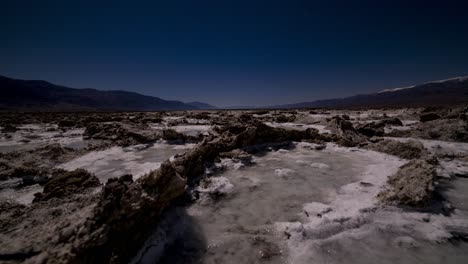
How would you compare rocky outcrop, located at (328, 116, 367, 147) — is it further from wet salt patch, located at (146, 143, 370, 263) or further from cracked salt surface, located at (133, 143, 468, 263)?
cracked salt surface, located at (133, 143, 468, 263)

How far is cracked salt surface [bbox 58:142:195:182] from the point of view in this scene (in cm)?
646

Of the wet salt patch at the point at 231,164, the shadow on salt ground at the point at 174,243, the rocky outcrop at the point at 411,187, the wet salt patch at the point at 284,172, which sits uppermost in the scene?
the rocky outcrop at the point at 411,187

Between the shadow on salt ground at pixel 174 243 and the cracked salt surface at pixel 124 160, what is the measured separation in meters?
2.42

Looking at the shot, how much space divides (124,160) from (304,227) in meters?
6.20

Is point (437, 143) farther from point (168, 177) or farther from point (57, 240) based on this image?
point (57, 240)

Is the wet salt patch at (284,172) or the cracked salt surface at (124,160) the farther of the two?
the cracked salt surface at (124,160)

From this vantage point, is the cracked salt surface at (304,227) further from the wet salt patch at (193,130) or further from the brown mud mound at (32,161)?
the wet salt patch at (193,130)

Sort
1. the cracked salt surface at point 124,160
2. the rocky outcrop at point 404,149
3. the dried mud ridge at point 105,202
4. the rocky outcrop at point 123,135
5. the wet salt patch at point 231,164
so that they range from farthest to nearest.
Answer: the rocky outcrop at point 123,135, the rocky outcrop at point 404,149, the wet salt patch at point 231,164, the cracked salt surface at point 124,160, the dried mud ridge at point 105,202

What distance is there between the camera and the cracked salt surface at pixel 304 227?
299 cm

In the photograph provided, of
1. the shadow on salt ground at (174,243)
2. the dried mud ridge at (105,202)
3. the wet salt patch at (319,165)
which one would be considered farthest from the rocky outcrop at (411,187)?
the shadow on salt ground at (174,243)

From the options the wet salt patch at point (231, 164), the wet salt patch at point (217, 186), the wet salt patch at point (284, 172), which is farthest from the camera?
the wet salt patch at point (231, 164)

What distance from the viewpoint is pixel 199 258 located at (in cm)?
299

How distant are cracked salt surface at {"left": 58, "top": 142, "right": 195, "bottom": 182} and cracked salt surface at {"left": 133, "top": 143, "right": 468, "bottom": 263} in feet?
8.39

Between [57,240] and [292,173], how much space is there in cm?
496
